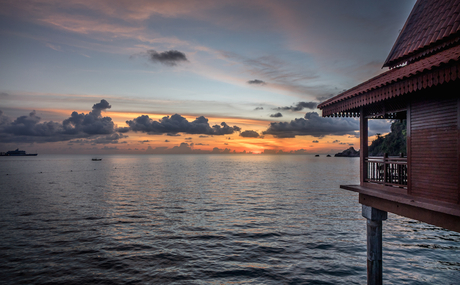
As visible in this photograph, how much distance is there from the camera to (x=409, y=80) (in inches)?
317

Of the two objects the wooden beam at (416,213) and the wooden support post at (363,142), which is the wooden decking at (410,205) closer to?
the wooden beam at (416,213)

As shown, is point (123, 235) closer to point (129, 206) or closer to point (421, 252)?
point (129, 206)

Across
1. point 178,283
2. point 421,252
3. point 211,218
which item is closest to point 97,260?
point 178,283

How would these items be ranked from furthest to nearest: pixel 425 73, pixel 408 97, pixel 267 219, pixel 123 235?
pixel 267 219, pixel 123 235, pixel 408 97, pixel 425 73

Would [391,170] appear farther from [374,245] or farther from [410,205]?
[374,245]

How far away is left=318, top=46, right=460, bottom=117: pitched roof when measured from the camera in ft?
22.0

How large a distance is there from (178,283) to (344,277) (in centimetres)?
743

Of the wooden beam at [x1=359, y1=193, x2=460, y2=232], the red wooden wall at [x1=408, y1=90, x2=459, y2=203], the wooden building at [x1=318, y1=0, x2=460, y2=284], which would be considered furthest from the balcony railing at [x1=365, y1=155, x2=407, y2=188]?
the wooden beam at [x1=359, y1=193, x2=460, y2=232]

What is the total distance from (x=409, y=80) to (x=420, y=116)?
6.22 ft

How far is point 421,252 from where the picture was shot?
15430mm

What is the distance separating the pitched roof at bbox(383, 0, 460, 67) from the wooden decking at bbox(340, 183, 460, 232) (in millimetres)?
5981

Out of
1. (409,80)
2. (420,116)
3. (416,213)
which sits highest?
(409,80)

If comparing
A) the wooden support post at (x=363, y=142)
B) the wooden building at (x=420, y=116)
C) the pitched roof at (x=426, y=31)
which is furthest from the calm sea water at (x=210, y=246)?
the pitched roof at (x=426, y=31)

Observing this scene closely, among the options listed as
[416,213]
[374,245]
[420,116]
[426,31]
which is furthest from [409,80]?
[374,245]
